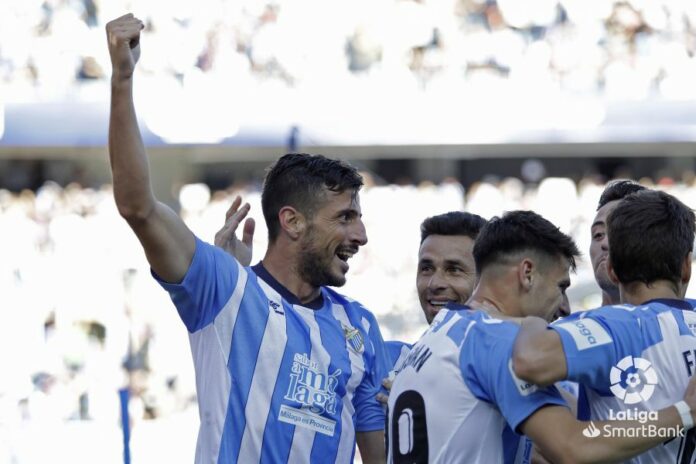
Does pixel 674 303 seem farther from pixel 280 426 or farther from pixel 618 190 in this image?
Result: pixel 618 190

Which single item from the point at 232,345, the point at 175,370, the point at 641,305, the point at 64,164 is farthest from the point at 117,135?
the point at 64,164

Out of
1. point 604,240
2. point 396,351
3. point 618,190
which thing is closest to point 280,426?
point 396,351

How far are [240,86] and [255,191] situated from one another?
148 centimetres

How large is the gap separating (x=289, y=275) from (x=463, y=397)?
0.99m

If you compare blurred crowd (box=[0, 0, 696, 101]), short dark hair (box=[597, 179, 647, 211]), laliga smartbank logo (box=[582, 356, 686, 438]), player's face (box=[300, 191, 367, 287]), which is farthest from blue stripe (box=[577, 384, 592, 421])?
blurred crowd (box=[0, 0, 696, 101])

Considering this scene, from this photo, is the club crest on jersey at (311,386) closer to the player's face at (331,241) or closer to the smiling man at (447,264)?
the player's face at (331,241)

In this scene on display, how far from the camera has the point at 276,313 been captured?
3498mm

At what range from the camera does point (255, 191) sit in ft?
47.9

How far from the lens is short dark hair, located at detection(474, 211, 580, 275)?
3053 millimetres

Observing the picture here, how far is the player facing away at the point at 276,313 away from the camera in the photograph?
3100 millimetres

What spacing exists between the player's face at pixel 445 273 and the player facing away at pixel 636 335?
110 centimetres

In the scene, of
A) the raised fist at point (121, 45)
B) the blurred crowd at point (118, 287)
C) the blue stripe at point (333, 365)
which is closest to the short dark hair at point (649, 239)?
the blue stripe at point (333, 365)

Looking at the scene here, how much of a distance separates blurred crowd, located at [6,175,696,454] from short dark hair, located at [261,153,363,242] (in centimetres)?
A: 625

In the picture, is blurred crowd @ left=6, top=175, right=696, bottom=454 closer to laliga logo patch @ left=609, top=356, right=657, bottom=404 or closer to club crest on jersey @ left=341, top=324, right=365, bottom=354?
club crest on jersey @ left=341, top=324, right=365, bottom=354
